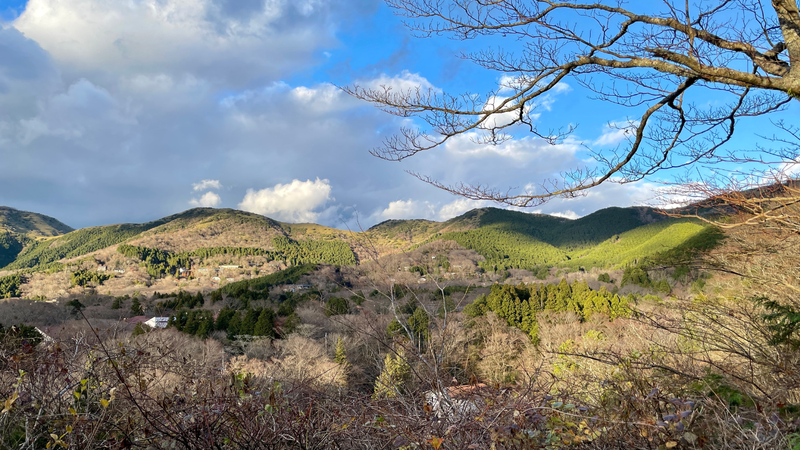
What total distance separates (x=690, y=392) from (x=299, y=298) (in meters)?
36.7

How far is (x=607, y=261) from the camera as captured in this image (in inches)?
2635

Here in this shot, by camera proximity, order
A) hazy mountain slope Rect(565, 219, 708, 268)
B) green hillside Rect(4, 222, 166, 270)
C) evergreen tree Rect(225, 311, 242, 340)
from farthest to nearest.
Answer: green hillside Rect(4, 222, 166, 270) → hazy mountain slope Rect(565, 219, 708, 268) → evergreen tree Rect(225, 311, 242, 340)

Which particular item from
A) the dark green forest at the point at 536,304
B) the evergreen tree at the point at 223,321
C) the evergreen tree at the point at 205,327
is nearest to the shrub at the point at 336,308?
the evergreen tree at the point at 223,321

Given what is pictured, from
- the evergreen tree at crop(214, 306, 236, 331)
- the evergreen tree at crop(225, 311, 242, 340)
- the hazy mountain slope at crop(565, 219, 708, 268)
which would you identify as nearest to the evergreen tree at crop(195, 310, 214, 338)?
the evergreen tree at crop(214, 306, 236, 331)

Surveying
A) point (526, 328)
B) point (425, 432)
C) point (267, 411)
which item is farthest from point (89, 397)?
point (526, 328)

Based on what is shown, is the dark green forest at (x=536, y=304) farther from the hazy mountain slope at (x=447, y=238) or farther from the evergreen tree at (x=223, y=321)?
the hazy mountain slope at (x=447, y=238)

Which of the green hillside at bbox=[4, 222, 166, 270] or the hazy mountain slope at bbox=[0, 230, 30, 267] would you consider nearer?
the green hillside at bbox=[4, 222, 166, 270]

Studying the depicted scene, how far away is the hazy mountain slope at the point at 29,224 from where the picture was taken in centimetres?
12294

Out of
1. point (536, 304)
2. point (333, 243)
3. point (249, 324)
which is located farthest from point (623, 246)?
point (249, 324)

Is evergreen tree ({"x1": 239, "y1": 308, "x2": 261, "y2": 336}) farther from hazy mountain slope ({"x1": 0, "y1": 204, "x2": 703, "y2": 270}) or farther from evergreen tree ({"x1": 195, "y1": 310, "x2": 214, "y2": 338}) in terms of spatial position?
hazy mountain slope ({"x1": 0, "y1": 204, "x2": 703, "y2": 270})

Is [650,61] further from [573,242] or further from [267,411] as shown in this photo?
[573,242]

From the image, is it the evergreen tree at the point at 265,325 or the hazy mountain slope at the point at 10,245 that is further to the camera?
the hazy mountain slope at the point at 10,245

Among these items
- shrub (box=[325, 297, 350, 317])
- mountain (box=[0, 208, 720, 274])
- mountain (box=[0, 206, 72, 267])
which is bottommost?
shrub (box=[325, 297, 350, 317])

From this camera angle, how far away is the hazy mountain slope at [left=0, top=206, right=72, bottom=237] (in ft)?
403
